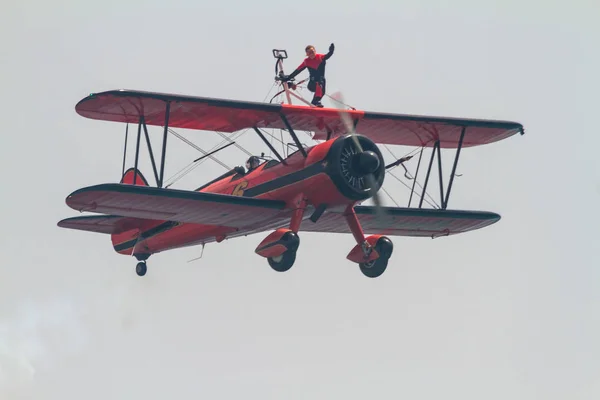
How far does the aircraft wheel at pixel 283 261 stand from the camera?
935 inches

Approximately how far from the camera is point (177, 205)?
24.4 meters

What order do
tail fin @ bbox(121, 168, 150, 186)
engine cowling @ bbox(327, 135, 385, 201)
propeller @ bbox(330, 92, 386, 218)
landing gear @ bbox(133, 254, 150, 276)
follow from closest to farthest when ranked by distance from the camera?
propeller @ bbox(330, 92, 386, 218) → engine cowling @ bbox(327, 135, 385, 201) → landing gear @ bbox(133, 254, 150, 276) → tail fin @ bbox(121, 168, 150, 186)

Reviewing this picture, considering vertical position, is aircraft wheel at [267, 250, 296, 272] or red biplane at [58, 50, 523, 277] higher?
red biplane at [58, 50, 523, 277]

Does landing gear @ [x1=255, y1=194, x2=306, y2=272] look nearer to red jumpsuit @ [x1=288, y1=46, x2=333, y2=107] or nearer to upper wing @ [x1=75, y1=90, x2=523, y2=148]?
upper wing @ [x1=75, y1=90, x2=523, y2=148]

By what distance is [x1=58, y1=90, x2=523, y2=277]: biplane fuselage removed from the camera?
24.1 meters

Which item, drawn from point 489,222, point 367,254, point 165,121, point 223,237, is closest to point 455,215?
point 489,222

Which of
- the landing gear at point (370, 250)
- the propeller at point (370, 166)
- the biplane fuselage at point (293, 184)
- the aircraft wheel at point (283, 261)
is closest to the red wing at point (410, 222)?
the landing gear at point (370, 250)

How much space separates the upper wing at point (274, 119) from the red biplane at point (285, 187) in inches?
0.9

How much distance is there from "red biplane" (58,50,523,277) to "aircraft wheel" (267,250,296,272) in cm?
2

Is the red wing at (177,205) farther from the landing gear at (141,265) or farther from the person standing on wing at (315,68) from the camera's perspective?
the landing gear at (141,265)

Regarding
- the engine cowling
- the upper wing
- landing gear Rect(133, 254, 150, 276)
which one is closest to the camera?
the engine cowling

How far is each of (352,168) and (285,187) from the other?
5.07ft

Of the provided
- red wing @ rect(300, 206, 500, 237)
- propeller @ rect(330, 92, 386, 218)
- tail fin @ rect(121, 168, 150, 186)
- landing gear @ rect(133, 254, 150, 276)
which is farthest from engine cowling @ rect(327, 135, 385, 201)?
tail fin @ rect(121, 168, 150, 186)

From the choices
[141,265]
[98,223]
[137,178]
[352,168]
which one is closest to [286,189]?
[352,168]
